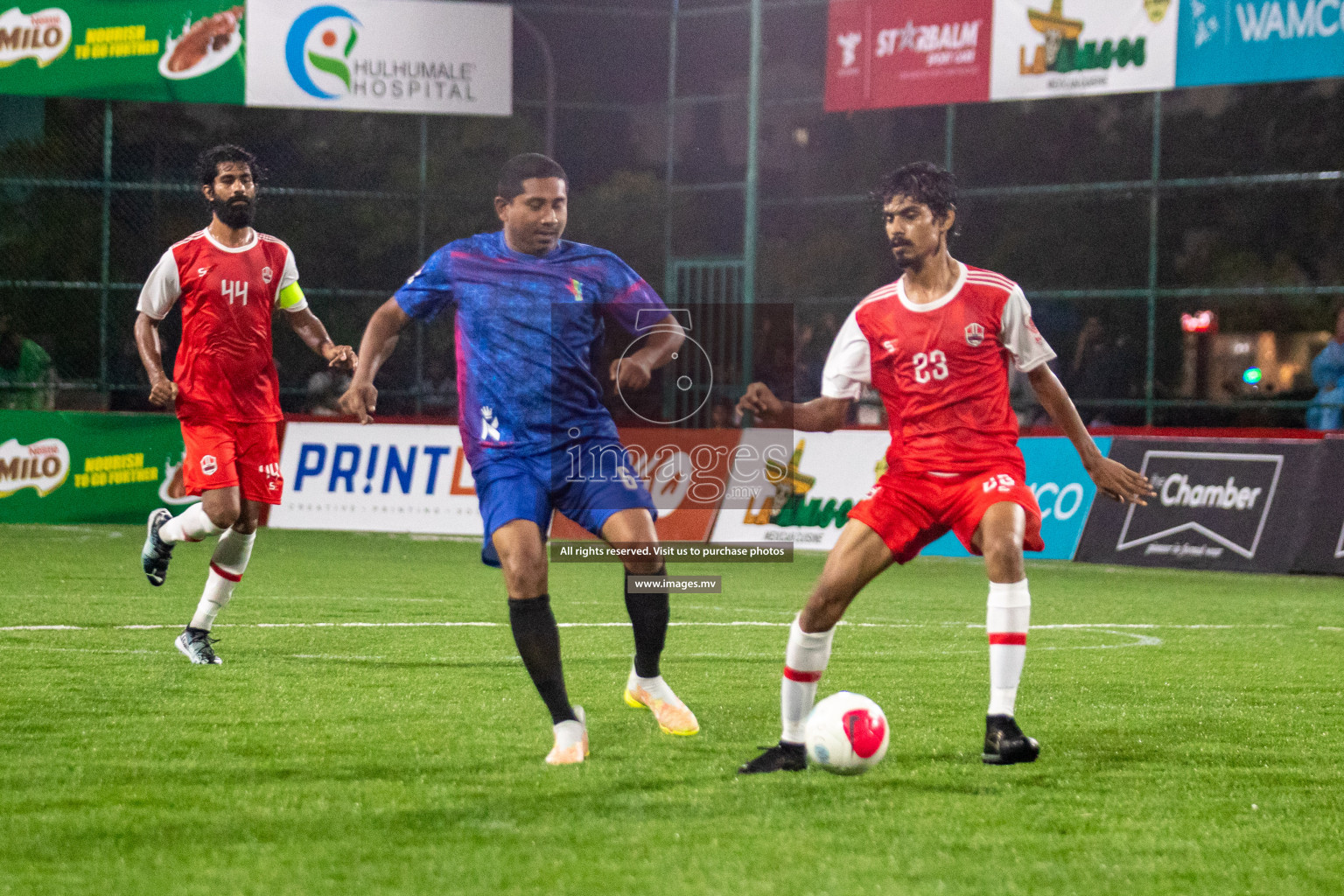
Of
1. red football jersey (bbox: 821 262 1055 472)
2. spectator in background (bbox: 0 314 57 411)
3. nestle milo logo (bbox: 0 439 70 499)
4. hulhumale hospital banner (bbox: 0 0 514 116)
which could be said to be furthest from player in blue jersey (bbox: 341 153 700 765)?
hulhumale hospital banner (bbox: 0 0 514 116)

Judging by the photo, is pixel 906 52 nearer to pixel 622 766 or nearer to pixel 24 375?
pixel 24 375

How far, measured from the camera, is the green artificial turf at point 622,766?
4438mm

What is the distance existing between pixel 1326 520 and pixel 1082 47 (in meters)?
6.84

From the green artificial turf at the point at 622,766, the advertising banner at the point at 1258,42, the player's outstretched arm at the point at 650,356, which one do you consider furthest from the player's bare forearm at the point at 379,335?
the advertising banner at the point at 1258,42

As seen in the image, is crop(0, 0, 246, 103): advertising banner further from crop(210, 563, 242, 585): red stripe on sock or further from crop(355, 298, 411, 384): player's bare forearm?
crop(355, 298, 411, 384): player's bare forearm

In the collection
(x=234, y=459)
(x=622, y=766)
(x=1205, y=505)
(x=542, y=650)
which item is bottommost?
(x=622, y=766)

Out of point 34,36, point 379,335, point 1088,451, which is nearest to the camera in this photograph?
point 1088,451

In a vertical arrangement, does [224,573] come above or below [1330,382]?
below

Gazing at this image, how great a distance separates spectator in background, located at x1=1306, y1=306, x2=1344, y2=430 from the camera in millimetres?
17188

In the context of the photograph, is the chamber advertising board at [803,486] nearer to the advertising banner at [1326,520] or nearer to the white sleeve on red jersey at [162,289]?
the advertising banner at [1326,520]

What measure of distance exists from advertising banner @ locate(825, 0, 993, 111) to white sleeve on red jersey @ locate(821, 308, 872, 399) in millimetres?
14191

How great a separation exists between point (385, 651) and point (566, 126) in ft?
65.9

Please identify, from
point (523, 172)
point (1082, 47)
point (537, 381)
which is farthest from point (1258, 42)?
point (537, 381)

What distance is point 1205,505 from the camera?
1545 centimetres
